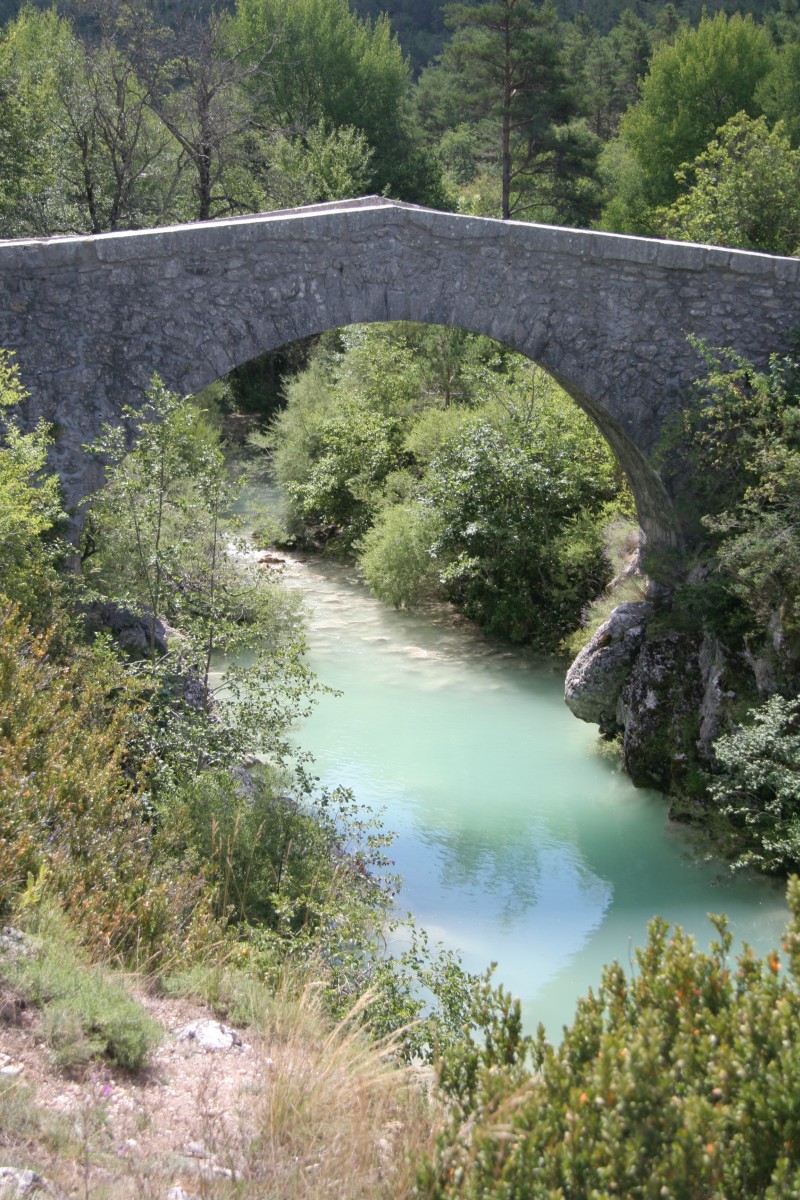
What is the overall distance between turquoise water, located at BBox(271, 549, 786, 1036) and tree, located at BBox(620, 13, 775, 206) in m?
16.4

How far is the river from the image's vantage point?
7.30m

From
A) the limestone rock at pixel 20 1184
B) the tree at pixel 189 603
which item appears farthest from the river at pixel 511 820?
the limestone rock at pixel 20 1184

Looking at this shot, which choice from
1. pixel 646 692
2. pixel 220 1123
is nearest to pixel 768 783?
pixel 646 692

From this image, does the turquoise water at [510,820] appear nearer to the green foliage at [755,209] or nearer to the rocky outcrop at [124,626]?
the rocky outcrop at [124,626]

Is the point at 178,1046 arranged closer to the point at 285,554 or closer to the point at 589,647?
the point at 589,647

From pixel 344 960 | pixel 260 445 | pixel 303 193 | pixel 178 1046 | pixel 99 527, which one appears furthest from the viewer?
pixel 303 193

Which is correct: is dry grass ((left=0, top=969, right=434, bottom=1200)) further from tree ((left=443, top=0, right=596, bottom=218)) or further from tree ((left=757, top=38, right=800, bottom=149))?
tree ((left=757, top=38, right=800, bottom=149))

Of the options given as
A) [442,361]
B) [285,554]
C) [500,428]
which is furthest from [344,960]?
[442,361]

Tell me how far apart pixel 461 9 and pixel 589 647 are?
63.5 ft

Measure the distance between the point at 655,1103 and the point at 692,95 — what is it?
88.0 ft

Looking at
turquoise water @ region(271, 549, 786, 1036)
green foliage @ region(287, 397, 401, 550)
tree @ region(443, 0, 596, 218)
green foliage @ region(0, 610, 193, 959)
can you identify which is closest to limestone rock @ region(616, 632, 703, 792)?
turquoise water @ region(271, 549, 786, 1036)

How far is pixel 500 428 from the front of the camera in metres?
13.9

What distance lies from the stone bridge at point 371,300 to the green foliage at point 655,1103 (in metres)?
6.25

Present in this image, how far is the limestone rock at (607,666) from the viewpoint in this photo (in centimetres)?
980
